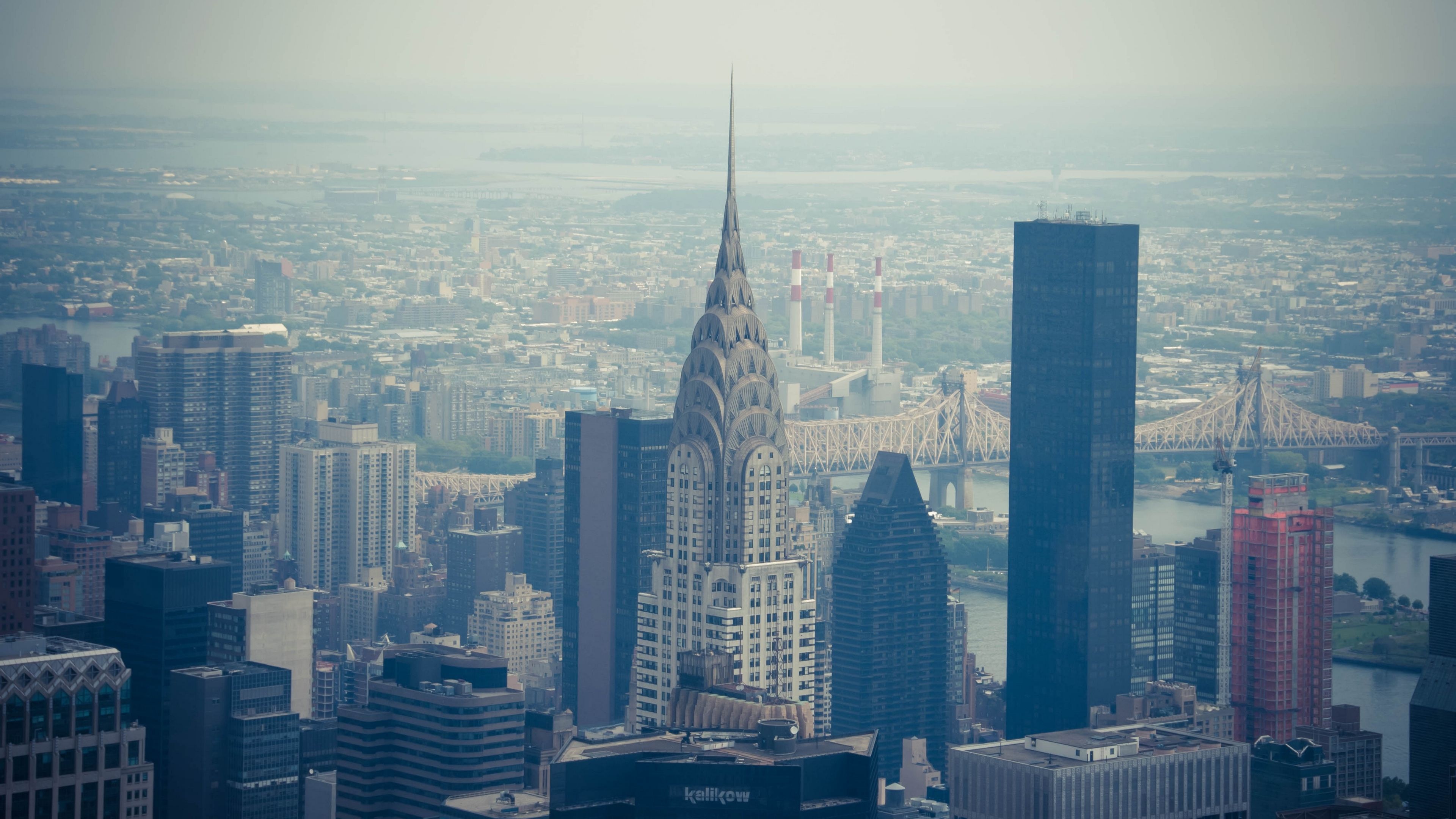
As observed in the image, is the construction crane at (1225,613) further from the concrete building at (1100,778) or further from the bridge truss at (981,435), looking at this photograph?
the bridge truss at (981,435)

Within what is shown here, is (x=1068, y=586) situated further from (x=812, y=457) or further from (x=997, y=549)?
(x=812, y=457)

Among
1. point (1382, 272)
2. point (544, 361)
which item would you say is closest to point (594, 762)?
point (1382, 272)

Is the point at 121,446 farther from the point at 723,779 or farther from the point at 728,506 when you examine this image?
the point at 723,779

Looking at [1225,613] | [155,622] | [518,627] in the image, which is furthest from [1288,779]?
[518,627]

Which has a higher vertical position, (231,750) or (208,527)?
(208,527)

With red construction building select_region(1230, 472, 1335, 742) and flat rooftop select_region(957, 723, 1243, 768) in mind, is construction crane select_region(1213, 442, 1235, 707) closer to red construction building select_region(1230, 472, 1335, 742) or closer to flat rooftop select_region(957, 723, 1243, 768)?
red construction building select_region(1230, 472, 1335, 742)

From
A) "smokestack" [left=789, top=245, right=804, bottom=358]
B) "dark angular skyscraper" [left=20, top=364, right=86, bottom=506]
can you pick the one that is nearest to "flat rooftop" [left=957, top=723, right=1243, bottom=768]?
"dark angular skyscraper" [left=20, top=364, right=86, bottom=506]

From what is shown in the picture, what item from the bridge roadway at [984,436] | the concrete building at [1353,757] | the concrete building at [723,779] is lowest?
the concrete building at [1353,757]

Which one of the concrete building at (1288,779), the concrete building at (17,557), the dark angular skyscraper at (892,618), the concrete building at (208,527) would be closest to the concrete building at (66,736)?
the concrete building at (17,557)
